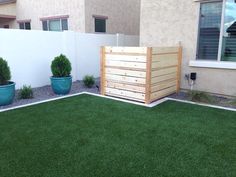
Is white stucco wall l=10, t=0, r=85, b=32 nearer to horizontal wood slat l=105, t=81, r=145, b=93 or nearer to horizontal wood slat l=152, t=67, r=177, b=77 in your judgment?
horizontal wood slat l=105, t=81, r=145, b=93

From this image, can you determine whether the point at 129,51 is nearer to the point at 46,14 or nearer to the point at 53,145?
the point at 53,145

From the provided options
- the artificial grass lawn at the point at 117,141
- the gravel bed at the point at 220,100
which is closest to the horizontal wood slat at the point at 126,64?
the artificial grass lawn at the point at 117,141

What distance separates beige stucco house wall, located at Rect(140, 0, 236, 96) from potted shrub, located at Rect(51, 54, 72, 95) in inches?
111

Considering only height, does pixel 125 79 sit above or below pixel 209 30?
below

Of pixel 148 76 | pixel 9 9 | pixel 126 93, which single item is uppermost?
pixel 9 9

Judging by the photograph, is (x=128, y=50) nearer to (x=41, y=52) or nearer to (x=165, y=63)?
(x=165, y=63)

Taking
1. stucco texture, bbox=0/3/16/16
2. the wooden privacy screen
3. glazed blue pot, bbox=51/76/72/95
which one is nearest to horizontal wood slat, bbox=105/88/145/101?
the wooden privacy screen

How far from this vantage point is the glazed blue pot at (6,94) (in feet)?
17.1

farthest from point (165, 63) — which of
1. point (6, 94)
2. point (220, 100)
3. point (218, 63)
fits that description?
point (6, 94)

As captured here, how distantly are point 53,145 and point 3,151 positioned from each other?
709mm

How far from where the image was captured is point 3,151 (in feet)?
10.5

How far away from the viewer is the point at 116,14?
11867 mm

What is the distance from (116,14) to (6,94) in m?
8.23

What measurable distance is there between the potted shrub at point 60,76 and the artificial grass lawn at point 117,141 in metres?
1.15
